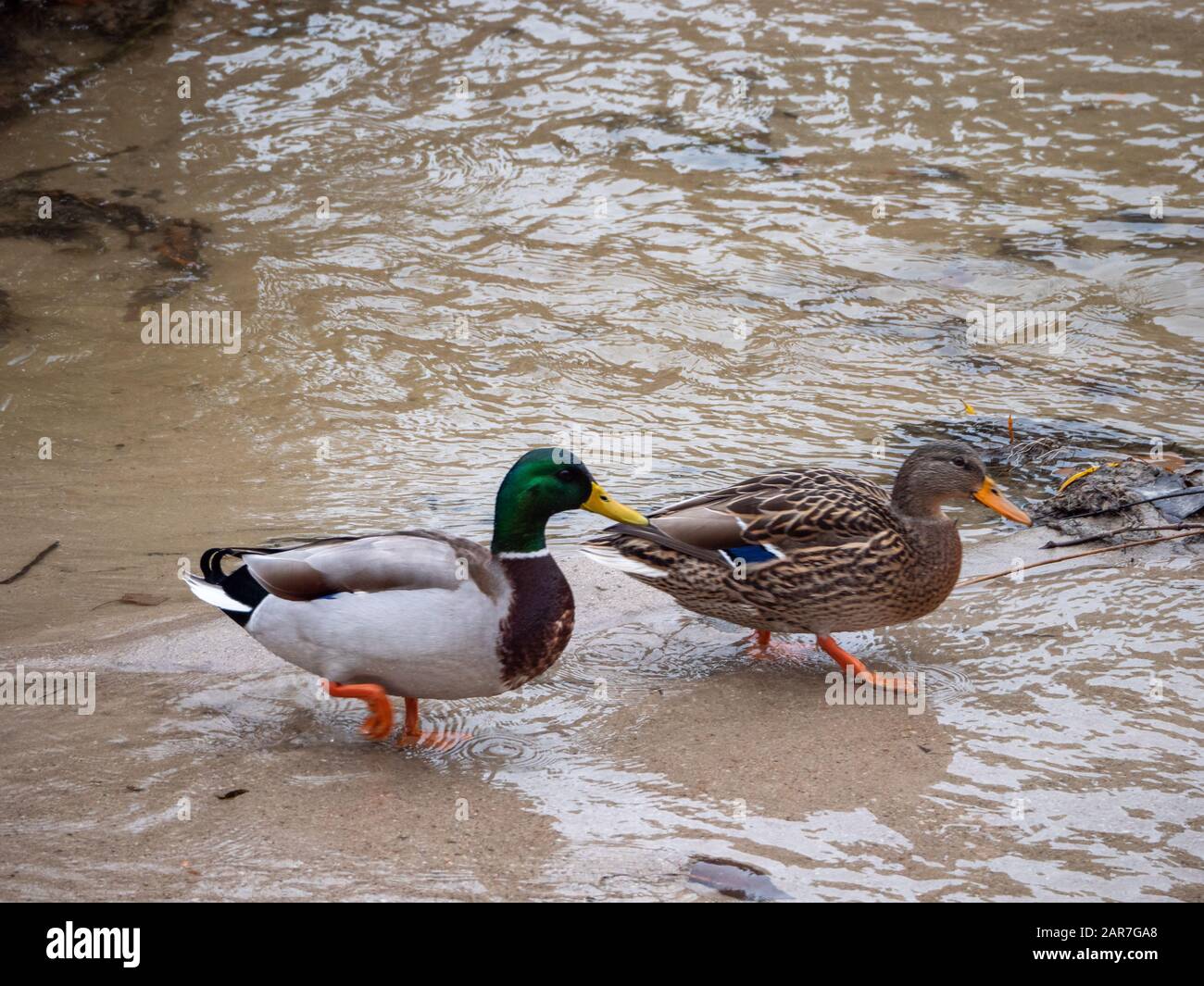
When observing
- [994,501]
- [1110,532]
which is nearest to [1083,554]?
[1110,532]

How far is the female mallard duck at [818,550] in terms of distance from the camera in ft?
16.2

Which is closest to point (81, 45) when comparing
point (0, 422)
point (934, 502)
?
point (0, 422)

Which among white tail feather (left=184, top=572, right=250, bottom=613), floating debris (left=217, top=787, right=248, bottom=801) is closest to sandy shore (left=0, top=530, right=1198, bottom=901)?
floating debris (left=217, top=787, right=248, bottom=801)

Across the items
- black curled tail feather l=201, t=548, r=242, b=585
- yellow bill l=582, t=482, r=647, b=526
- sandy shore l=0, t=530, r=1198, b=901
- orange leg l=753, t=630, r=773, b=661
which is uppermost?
yellow bill l=582, t=482, r=647, b=526

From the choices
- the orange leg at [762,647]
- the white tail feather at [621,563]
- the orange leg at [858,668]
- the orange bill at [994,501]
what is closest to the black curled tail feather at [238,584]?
the white tail feather at [621,563]

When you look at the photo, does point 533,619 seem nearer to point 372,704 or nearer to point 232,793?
point 372,704

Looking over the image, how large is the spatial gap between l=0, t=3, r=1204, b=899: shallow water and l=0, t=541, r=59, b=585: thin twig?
0.18 feet

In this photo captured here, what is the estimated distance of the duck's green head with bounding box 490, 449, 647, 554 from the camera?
4.51 metres

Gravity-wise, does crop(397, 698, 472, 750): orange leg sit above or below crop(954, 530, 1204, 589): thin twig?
below

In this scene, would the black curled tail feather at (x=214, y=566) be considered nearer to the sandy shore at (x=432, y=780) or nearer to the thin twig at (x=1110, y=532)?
the sandy shore at (x=432, y=780)

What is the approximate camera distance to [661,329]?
340 inches

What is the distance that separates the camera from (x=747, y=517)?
5.09m

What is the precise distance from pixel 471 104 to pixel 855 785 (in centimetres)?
822

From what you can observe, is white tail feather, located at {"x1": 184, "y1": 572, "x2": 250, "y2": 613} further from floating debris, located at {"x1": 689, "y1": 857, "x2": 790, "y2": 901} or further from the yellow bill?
floating debris, located at {"x1": 689, "y1": 857, "x2": 790, "y2": 901}
